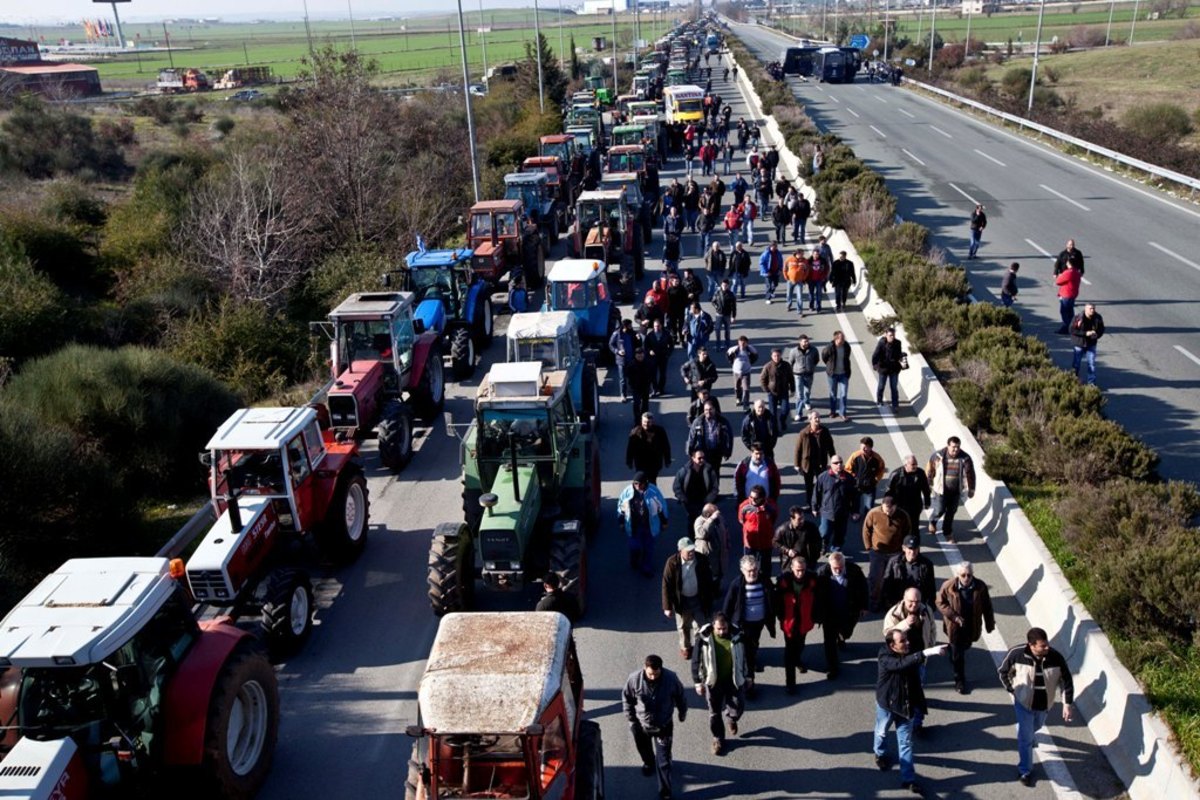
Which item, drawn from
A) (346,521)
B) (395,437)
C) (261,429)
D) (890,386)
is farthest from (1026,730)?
(395,437)

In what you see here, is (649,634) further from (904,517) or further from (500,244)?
(500,244)

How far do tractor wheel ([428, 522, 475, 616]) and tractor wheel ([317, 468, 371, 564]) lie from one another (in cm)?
161

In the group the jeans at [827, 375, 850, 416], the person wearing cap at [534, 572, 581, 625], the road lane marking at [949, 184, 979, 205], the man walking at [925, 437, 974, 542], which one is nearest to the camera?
the person wearing cap at [534, 572, 581, 625]

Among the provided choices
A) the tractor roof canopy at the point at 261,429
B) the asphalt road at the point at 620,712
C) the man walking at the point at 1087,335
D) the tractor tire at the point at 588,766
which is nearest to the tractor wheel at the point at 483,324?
the asphalt road at the point at 620,712

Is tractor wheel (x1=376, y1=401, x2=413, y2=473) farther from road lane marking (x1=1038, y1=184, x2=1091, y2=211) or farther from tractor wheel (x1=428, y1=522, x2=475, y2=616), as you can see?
road lane marking (x1=1038, y1=184, x2=1091, y2=211)

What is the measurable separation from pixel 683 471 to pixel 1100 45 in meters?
104

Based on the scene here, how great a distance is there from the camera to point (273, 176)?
25203 millimetres

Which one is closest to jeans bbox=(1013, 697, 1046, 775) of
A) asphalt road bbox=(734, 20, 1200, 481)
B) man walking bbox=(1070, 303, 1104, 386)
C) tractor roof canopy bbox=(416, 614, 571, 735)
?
tractor roof canopy bbox=(416, 614, 571, 735)

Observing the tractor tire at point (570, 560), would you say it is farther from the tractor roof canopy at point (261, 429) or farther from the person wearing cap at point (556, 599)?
the tractor roof canopy at point (261, 429)

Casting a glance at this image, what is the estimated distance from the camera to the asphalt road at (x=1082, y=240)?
15922mm

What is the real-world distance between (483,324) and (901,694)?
13404mm

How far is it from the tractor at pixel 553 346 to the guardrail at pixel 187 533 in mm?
4534

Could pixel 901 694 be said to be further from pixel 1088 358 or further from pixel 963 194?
pixel 963 194

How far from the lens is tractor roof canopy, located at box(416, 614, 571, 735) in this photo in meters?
6.29
